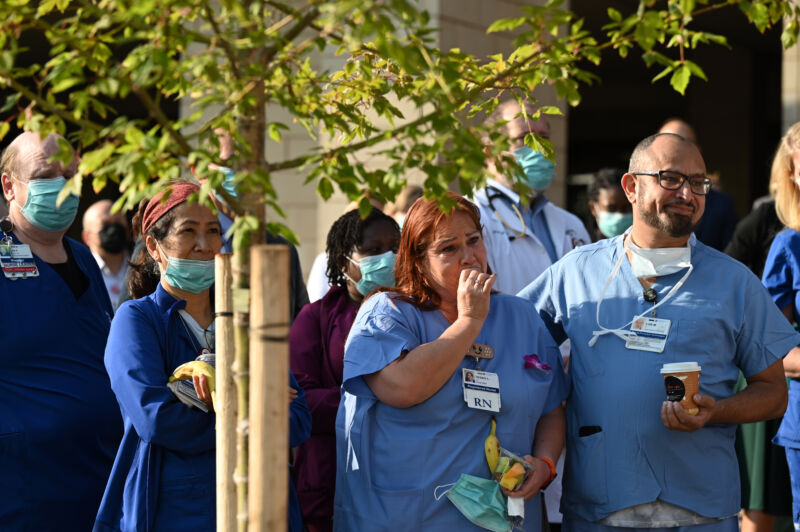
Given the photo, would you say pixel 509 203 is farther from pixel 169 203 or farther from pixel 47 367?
pixel 47 367

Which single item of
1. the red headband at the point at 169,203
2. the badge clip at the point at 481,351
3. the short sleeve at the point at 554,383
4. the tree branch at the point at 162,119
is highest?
the tree branch at the point at 162,119

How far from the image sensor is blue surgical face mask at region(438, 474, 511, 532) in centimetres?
317

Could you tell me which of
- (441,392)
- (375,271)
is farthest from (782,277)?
(441,392)

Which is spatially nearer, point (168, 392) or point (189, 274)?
point (168, 392)

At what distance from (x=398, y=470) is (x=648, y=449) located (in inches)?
33.1

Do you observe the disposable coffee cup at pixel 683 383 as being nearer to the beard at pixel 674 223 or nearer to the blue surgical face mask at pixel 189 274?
the beard at pixel 674 223

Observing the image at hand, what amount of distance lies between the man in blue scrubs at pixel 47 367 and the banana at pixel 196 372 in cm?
82

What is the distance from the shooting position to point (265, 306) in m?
2.24

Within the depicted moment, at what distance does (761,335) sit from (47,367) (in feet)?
8.44

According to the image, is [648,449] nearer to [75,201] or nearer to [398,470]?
[398,470]

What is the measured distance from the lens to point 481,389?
10.8 ft

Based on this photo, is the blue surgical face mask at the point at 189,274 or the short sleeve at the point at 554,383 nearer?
the blue surgical face mask at the point at 189,274

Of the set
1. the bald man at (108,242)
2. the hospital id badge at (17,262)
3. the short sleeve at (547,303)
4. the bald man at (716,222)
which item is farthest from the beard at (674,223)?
the bald man at (108,242)

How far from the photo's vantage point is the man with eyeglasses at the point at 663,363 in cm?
334
